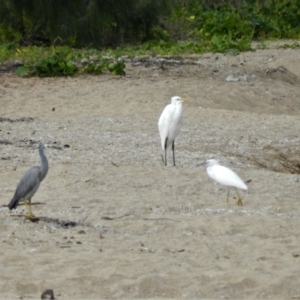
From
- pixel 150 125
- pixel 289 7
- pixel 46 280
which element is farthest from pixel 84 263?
pixel 289 7

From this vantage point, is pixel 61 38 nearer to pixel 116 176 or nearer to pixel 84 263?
pixel 116 176

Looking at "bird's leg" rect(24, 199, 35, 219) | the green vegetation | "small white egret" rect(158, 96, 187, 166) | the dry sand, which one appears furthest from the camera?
the green vegetation

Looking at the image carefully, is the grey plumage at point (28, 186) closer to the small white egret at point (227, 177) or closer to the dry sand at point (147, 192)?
the dry sand at point (147, 192)

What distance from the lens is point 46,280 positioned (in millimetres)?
5746

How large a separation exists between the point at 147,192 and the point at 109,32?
1278cm

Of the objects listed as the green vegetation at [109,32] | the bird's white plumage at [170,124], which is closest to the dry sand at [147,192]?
the bird's white plumage at [170,124]

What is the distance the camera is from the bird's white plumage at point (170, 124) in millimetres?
9711

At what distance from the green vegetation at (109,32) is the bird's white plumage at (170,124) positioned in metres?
5.47

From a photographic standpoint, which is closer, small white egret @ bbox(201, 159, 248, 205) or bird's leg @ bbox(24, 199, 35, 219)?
bird's leg @ bbox(24, 199, 35, 219)

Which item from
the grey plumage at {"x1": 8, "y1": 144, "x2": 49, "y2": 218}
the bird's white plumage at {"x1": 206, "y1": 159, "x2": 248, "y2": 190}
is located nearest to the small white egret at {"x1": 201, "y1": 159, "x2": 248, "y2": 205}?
the bird's white plumage at {"x1": 206, "y1": 159, "x2": 248, "y2": 190}

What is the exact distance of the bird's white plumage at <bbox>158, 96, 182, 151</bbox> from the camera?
971 centimetres

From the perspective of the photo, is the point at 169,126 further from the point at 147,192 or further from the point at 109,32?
the point at 109,32

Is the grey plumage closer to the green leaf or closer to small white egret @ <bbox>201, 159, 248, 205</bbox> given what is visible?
small white egret @ <bbox>201, 159, 248, 205</bbox>

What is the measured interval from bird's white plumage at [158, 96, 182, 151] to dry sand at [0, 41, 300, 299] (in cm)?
29
